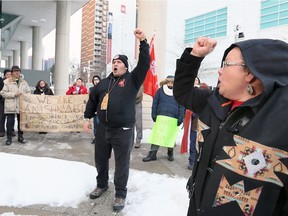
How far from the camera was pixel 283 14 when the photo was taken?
136ft

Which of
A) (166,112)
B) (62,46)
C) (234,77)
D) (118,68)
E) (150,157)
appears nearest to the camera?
(234,77)

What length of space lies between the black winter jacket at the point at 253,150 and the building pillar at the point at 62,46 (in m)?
17.4

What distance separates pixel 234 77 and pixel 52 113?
815 centimetres

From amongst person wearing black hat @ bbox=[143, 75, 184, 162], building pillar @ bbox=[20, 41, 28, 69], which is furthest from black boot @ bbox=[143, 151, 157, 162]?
building pillar @ bbox=[20, 41, 28, 69]

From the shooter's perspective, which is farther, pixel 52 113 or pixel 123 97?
pixel 52 113

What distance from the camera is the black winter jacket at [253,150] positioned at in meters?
1.42

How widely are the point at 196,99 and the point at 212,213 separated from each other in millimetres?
727

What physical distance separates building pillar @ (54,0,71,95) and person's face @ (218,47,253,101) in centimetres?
1729

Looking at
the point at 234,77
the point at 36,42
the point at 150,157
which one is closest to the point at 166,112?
the point at 150,157

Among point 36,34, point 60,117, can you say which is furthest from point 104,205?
point 36,34

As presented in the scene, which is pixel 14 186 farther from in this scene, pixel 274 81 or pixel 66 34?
pixel 66 34

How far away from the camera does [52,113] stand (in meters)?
9.16

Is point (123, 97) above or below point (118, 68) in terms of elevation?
below

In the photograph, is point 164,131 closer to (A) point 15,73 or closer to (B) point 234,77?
(A) point 15,73
